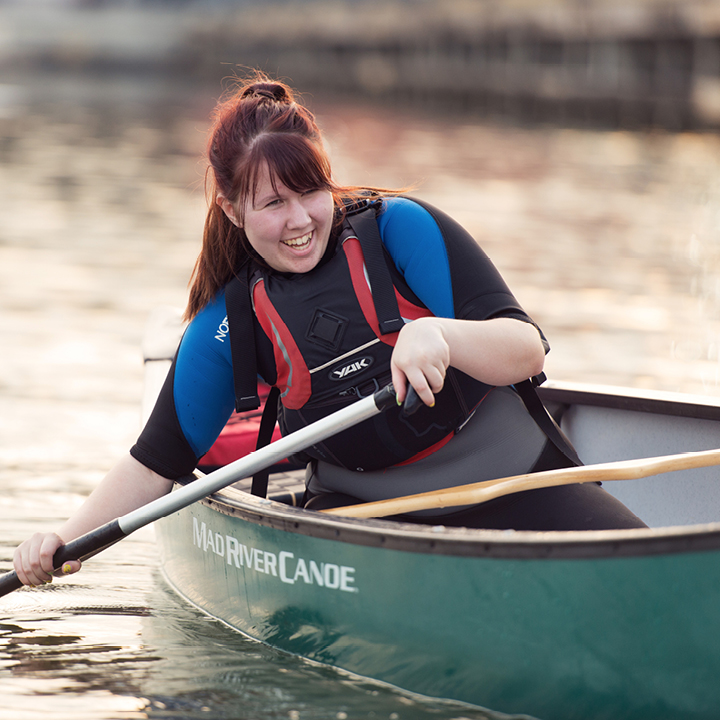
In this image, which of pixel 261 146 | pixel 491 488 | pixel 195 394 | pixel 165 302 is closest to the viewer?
pixel 261 146

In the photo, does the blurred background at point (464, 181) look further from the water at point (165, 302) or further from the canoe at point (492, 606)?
the canoe at point (492, 606)

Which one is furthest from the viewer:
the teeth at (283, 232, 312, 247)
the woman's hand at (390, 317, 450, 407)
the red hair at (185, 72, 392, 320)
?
the teeth at (283, 232, 312, 247)

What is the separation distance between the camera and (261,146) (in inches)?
94.9

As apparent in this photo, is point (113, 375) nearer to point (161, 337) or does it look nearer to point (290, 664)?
point (161, 337)

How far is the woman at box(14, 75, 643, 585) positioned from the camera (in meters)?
2.44

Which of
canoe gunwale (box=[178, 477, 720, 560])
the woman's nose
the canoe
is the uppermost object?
the woman's nose

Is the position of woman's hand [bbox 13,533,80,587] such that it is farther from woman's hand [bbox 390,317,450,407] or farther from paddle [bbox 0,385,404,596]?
woman's hand [bbox 390,317,450,407]

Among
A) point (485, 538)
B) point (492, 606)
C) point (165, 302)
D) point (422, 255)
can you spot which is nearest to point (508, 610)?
point (492, 606)

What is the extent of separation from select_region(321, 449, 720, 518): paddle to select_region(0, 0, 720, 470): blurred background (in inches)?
35.4

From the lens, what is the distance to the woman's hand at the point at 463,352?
2230 mm

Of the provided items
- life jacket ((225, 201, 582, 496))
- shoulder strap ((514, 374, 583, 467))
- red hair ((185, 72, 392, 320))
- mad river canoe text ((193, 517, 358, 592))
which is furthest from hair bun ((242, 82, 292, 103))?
mad river canoe text ((193, 517, 358, 592))

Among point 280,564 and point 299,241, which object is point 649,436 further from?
point 299,241

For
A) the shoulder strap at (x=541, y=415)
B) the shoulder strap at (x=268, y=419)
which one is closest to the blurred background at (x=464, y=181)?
the shoulder strap at (x=268, y=419)

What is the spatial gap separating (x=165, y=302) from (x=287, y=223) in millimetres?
6024
